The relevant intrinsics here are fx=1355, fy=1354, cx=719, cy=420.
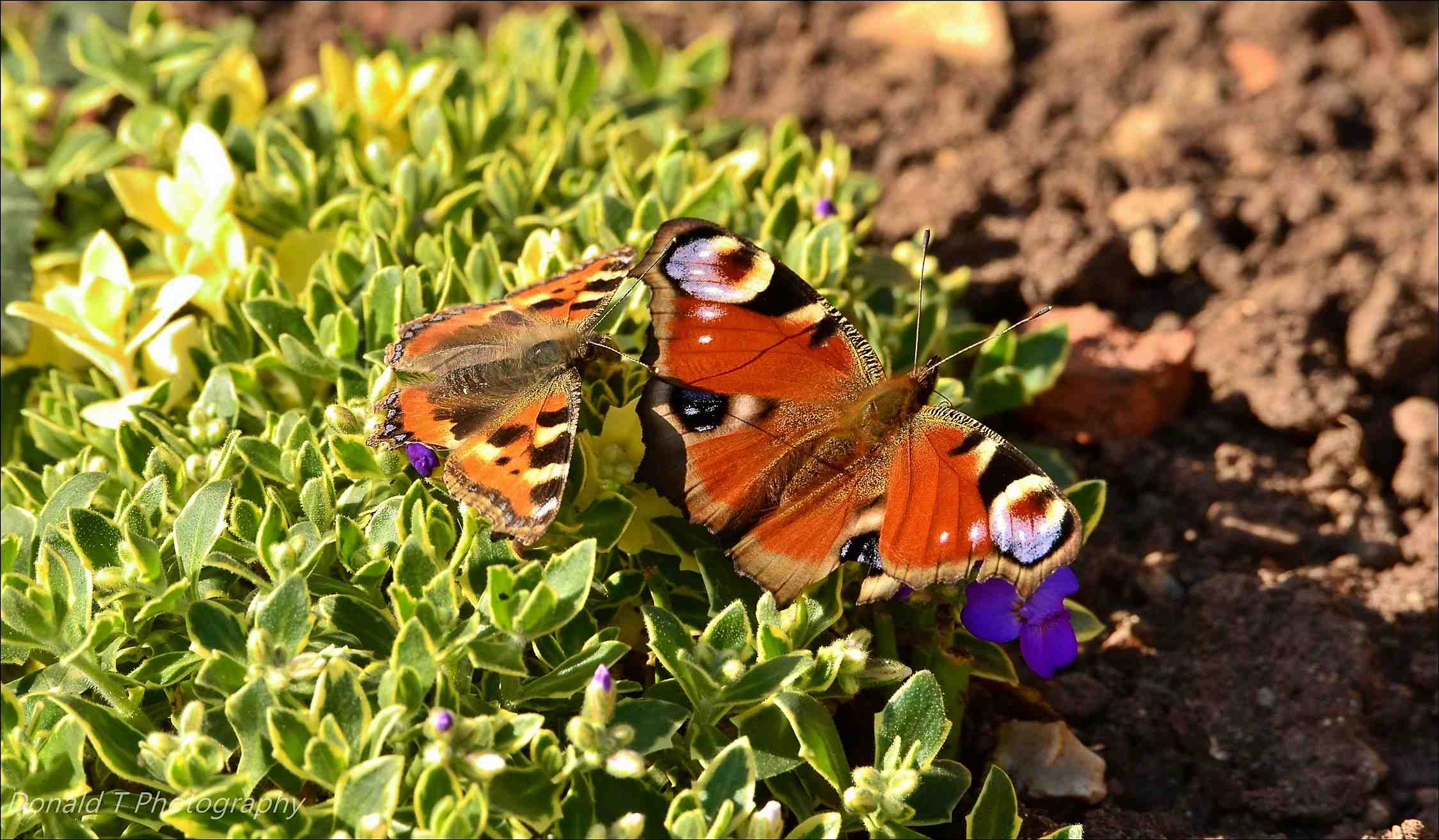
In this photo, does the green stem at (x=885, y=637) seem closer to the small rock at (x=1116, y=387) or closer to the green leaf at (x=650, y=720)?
the green leaf at (x=650, y=720)

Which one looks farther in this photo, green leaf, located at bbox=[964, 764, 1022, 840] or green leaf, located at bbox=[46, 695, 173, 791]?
green leaf, located at bbox=[964, 764, 1022, 840]

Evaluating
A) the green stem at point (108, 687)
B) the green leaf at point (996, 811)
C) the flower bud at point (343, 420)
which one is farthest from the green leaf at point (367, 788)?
the green leaf at point (996, 811)

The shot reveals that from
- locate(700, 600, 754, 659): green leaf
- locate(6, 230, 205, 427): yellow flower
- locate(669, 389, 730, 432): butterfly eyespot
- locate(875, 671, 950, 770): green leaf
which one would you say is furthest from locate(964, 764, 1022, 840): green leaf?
locate(6, 230, 205, 427): yellow flower

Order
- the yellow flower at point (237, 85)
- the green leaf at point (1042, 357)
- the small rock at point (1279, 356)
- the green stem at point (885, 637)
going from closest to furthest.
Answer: the green stem at point (885, 637)
the green leaf at point (1042, 357)
the small rock at point (1279, 356)
the yellow flower at point (237, 85)

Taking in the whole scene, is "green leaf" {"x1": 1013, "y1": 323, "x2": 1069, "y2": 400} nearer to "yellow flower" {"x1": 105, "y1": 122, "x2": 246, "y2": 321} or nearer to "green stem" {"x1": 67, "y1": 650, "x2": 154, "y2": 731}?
"yellow flower" {"x1": 105, "y1": 122, "x2": 246, "y2": 321}

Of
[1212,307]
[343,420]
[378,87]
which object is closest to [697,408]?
[343,420]

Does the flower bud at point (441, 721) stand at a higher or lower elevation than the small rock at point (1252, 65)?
higher

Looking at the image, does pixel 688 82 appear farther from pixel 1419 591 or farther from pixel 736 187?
pixel 1419 591
